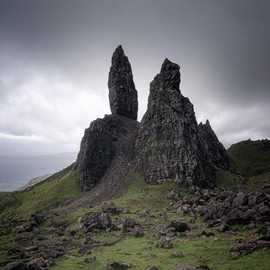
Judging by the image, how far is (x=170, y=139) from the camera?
123438mm

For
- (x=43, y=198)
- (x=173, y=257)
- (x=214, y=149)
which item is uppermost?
(x=214, y=149)

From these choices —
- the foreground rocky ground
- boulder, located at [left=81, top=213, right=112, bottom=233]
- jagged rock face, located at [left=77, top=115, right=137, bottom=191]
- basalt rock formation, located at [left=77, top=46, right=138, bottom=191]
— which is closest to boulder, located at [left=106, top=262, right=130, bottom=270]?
the foreground rocky ground

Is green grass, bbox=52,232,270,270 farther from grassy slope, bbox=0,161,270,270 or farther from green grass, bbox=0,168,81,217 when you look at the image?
green grass, bbox=0,168,81,217

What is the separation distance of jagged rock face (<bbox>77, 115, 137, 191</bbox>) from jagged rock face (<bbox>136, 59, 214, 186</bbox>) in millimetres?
9728

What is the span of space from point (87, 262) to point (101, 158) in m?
90.8

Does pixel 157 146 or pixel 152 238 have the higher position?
pixel 157 146

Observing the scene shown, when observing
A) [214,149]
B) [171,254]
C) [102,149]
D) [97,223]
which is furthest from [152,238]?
[214,149]

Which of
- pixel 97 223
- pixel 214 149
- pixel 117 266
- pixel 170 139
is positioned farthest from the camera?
pixel 214 149

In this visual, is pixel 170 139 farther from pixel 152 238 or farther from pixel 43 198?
pixel 152 238

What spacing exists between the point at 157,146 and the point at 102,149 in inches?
1066

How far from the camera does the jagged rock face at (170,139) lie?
376 feet

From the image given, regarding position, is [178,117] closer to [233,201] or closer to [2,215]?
[233,201]

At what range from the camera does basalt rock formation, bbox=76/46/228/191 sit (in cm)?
11652

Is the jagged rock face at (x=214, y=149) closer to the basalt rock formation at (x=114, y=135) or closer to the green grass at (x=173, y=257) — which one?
the basalt rock formation at (x=114, y=135)
